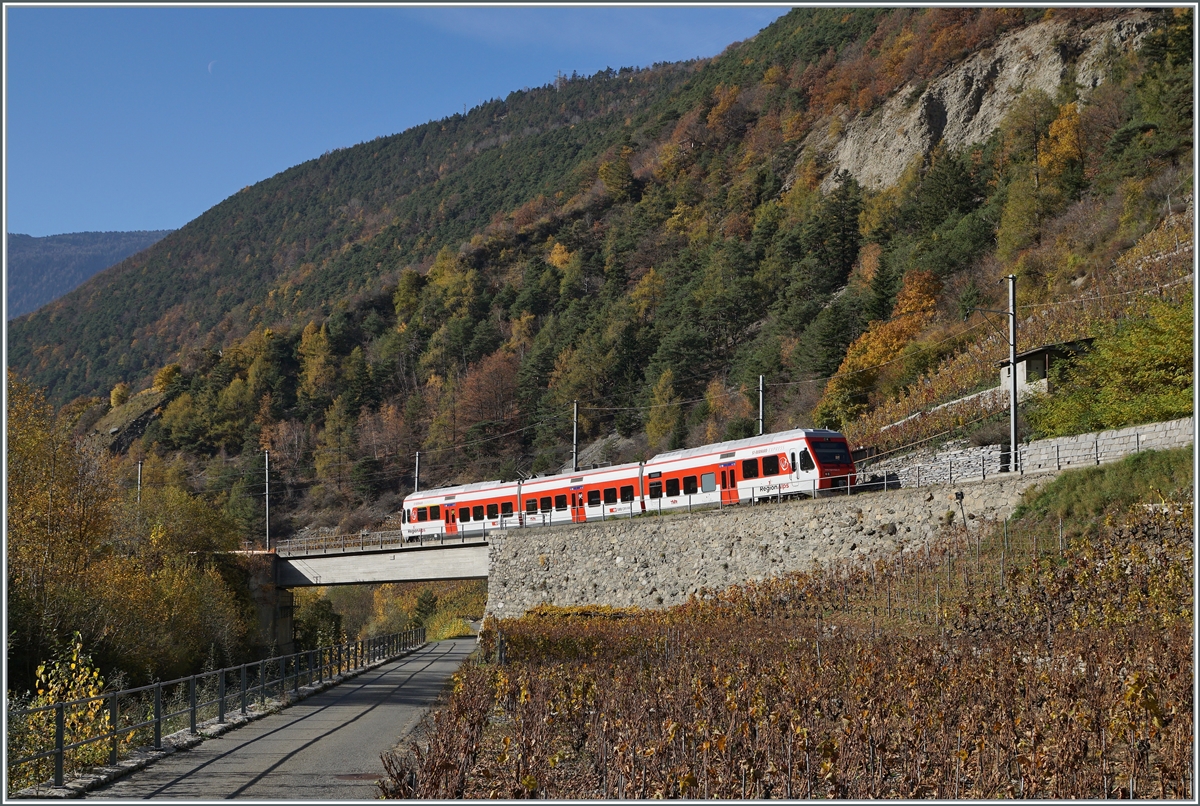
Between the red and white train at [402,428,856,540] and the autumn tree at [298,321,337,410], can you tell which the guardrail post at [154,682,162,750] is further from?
the autumn tree at [298,321,337,410]

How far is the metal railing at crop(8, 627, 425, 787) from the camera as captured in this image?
10906mm

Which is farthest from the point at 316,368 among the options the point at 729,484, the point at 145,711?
the point at 145,711

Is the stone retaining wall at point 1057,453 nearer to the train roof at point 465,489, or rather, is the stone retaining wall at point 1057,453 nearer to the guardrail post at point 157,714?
the train roof at point 465,489

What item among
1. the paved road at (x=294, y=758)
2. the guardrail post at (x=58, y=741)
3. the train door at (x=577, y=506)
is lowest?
the paved road at (x=294, y=758)

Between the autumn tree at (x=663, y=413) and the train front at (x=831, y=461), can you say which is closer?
the train front at (x=831, y=461)

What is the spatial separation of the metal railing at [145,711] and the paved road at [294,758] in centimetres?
53

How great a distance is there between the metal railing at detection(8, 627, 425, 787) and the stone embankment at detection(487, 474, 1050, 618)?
36.6ft

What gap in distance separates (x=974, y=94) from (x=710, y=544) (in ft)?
194

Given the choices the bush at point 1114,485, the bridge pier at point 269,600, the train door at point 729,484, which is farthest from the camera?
the bridge pier at point 269,600

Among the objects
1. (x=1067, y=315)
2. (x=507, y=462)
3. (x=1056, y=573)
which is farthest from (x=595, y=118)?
(x=1056, y=573)

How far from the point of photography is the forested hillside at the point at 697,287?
170 ft

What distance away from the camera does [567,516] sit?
136ft

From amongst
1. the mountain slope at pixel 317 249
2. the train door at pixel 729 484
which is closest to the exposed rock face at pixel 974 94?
the mountain slope at pixel 317 249

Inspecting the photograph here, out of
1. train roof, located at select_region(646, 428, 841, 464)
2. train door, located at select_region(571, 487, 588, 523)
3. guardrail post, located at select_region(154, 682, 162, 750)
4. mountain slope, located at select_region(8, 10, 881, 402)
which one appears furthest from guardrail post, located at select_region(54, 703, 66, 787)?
mountain slope, located at select_region(8, 10, 881, 402)
